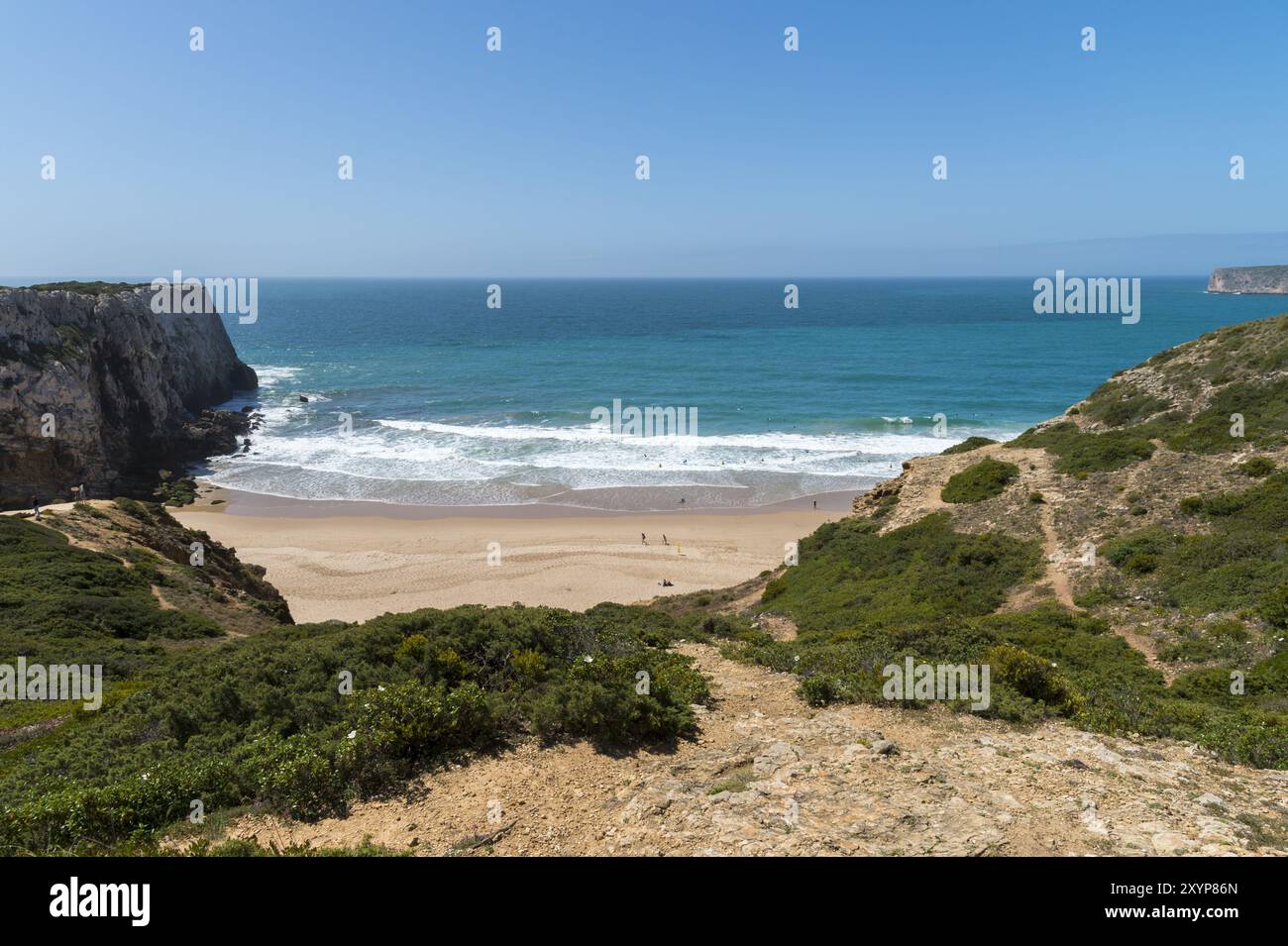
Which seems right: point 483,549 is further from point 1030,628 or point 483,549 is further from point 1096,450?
point 1096,450

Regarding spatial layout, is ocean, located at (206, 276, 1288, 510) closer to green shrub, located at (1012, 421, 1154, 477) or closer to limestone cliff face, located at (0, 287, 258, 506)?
limestone cliff face, located at (0, 287, 258, 506)

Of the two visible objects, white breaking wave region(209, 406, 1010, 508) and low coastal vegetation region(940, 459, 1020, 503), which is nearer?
low coastal vegetation region(940, 459, 1020, 503)

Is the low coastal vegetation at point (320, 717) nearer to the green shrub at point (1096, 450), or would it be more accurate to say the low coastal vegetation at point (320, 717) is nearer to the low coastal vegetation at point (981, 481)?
the low coastal vegetation at point (981, 481)

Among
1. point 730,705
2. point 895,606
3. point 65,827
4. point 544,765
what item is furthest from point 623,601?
Result: point 65,827

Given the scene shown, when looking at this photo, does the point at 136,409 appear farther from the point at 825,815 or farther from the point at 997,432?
the point at 997,432

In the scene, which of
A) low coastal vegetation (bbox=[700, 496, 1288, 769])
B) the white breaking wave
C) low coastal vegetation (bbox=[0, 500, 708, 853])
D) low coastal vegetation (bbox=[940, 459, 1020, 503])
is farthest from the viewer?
the white breaking wave

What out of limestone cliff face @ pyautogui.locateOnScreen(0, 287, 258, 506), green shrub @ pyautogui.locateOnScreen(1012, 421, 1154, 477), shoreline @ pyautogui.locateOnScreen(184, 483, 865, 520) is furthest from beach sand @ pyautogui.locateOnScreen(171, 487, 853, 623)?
green shrub @ pyautogui.locateOnScreen(1012, 421, 1154, 477)

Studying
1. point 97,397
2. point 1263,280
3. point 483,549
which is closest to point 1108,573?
point 483,549

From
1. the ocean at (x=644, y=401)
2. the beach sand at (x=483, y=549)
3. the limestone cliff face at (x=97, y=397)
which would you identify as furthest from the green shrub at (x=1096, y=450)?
the limestone cliff face at (x=97, y=397)
